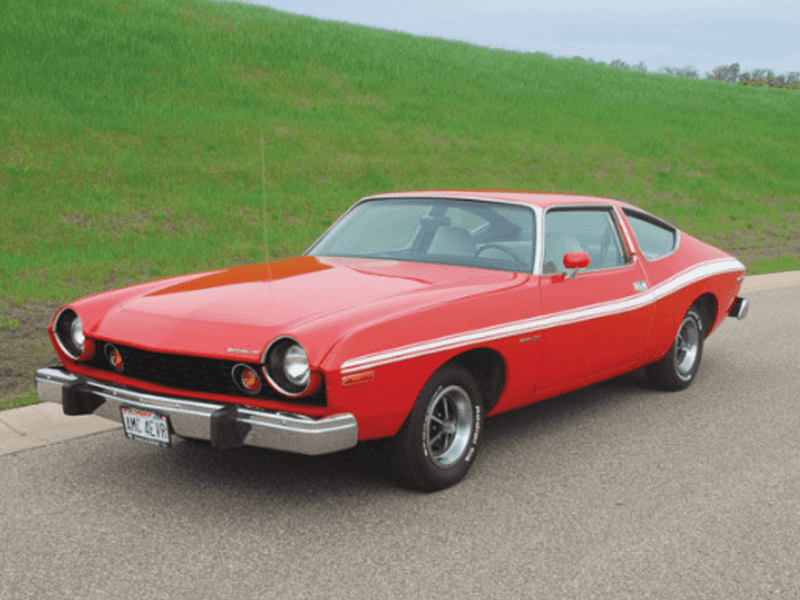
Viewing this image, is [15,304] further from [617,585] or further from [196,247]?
[617,585]

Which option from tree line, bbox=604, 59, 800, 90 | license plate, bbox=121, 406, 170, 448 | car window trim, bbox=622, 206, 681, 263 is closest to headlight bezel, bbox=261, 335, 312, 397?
license plate, bbox=121, 406, 170, 448

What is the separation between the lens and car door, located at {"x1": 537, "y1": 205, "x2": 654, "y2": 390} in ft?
16.3

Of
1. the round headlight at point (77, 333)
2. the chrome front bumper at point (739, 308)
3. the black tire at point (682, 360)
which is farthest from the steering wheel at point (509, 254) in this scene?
the chrome front bumper at point (739, 308)

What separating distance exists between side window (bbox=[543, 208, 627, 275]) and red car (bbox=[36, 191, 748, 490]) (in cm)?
1

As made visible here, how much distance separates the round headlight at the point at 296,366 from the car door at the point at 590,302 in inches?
62.4

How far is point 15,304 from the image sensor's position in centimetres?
913

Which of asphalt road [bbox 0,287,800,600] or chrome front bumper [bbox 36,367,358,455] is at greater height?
chrome front bumper [bbox 36,367,358,455]

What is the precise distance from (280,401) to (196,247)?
31.8ft

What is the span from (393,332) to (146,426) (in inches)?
46.6

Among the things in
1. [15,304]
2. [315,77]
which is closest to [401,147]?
[315,77]

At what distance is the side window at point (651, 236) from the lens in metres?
6.25

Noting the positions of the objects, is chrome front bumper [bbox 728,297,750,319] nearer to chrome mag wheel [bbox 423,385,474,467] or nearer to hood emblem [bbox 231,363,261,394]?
chrome mag wheel [bbox 423,385,474,467]

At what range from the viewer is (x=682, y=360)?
6586 millimetres

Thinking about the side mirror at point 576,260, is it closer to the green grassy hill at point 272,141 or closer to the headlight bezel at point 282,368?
the headlight bezel at point 282,368
